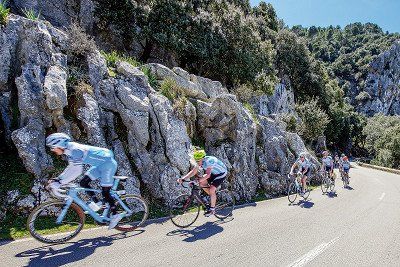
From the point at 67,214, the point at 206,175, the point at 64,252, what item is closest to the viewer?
the point at 64,252

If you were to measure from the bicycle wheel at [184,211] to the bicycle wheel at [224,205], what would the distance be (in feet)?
3.52

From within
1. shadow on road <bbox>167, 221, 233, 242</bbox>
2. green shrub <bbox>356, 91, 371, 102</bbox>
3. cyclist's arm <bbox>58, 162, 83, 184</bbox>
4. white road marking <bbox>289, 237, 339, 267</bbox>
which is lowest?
white road marking <bbox>289, 237, 339, 267</bbox>

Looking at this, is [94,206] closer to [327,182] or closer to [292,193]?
[292,193]

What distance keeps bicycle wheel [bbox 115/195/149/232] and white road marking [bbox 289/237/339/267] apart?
4092 mm

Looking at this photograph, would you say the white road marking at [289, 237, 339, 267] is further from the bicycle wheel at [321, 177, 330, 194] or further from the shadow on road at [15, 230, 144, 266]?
the bicycle wheel at [321, 177, 330, 194]

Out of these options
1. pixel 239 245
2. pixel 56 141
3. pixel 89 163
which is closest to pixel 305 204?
pixel 239 245

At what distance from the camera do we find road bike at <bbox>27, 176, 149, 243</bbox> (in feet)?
23.1

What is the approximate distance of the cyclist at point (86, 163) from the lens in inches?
277

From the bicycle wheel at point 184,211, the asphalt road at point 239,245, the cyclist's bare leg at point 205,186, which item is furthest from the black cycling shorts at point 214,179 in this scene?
the asphalt road at point 239,245

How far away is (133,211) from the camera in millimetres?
8828

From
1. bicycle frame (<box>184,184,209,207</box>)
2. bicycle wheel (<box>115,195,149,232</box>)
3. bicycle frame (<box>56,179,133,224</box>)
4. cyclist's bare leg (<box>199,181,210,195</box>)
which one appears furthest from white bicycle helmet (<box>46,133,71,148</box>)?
cyclist's bare leg (<box>199,181,210,195</box>)

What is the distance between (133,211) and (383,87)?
135579 mm

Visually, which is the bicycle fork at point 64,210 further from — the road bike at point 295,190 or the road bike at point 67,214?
the road bike at point 295,190

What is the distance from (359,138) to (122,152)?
287 ft
